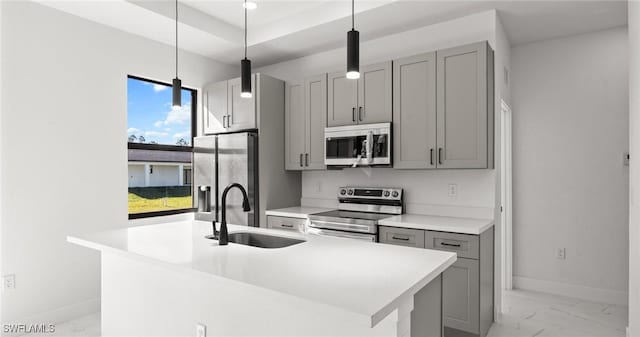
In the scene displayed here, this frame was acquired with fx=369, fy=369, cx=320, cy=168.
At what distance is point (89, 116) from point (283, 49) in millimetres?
2023

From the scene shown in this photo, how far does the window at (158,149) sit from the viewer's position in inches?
148

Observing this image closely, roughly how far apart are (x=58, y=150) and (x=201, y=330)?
2.27 m

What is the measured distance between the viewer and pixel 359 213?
364 centimetres

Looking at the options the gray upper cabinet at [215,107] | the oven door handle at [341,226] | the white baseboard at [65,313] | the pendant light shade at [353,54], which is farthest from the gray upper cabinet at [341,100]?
the white baseboard at [65,313]

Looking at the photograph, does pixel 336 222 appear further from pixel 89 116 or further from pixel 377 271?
pixel 89 116

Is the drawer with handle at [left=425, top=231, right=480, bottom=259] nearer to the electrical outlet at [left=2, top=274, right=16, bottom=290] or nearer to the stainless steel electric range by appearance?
the stainless steel electric range

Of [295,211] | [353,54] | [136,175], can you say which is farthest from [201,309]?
[136,175]

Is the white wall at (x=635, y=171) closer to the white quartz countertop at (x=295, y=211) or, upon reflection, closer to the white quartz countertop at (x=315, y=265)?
the white quartz countertop at (x=315, y=265)

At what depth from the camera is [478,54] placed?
2.85m

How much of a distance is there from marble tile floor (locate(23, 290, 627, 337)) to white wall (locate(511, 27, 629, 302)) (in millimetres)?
233

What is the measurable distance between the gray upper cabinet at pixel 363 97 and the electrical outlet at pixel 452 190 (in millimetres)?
825

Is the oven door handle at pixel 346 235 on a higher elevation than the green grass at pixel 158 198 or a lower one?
lower

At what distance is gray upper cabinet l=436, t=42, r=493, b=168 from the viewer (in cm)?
284

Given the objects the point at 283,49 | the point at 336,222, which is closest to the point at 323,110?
the point at 283,49
